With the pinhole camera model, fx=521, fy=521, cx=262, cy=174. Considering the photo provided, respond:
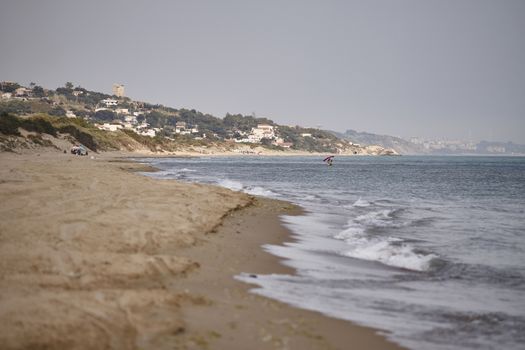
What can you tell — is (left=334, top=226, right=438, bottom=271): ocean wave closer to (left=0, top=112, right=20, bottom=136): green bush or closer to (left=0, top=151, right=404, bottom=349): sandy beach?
(left=0, top=151, right=404, bottom=349): sandy beach

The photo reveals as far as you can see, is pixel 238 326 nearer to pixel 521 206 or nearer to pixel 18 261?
pixel 18 261

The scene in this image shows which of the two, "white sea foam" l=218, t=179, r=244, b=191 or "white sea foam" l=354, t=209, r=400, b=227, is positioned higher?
"white sea foam" l=354, t=209, r=400, b=227

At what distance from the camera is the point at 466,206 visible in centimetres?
2747

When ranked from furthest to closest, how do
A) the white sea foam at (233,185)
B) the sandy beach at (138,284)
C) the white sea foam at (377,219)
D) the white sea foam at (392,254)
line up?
the white sea foam at (233,185)
the white sea foam at (377,219)
the white sea foam at (392,254)
the sandy beach at (138,284)

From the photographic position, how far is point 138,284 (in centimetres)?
757

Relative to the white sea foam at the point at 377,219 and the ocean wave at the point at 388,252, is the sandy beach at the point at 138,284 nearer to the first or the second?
the ocean wave at the point at 388,252

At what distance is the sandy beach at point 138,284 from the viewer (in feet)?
18.2

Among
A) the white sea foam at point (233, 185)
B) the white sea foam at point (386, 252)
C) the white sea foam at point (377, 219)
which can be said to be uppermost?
the white sea foam at point (386, 252)

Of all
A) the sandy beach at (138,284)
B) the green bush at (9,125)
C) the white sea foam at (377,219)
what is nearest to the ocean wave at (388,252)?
the sandy beach at (138,284)

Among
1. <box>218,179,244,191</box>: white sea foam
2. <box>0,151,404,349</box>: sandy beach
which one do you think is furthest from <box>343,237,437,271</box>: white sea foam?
<box>218,179,244,191</box>: white sea foam

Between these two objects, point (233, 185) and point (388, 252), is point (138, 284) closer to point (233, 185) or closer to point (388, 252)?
point (388, 252)

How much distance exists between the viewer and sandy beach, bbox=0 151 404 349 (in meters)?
5.55

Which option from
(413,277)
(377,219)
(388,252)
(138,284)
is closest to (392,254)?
(388,252)

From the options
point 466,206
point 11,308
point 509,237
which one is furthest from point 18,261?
point 466,206
